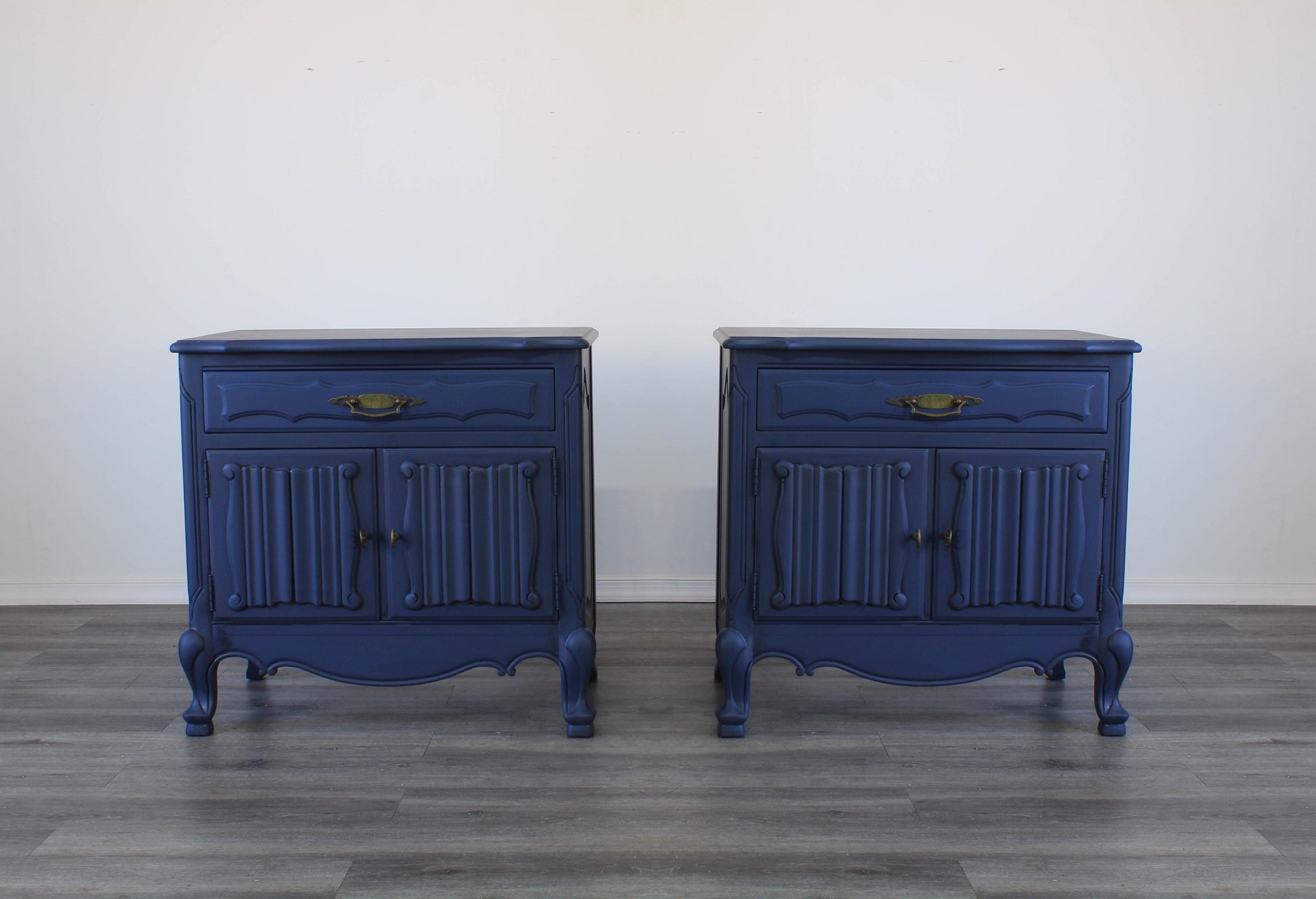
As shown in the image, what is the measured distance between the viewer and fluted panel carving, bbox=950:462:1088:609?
2.00 m

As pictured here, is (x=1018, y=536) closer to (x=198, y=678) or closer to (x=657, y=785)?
(x=657, y=785)

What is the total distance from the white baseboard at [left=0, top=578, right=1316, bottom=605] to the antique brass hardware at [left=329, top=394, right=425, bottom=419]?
3.74 ft

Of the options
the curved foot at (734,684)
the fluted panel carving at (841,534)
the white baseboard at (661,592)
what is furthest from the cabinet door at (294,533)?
the white baseboard at (661,592)

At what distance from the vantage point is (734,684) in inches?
80.5

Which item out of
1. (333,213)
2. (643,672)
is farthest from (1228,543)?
(333,213)

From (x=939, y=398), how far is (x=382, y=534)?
1.16 metres

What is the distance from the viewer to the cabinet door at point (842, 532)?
79.0 inches

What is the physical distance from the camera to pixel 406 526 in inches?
79.5

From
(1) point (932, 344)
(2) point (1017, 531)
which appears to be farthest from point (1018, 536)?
(1) point (932, 344)

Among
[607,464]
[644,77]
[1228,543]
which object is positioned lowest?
[1228,543]

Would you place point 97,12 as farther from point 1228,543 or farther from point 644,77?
point 1228,543

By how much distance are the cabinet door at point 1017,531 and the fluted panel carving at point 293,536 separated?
1.21m

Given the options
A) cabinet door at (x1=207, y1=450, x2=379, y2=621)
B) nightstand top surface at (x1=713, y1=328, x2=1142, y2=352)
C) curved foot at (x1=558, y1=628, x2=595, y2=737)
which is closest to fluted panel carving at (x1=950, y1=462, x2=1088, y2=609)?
nightstand top surface at (x1=713, y1=328, x2=1142, y2=352)

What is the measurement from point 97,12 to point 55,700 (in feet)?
6.01
